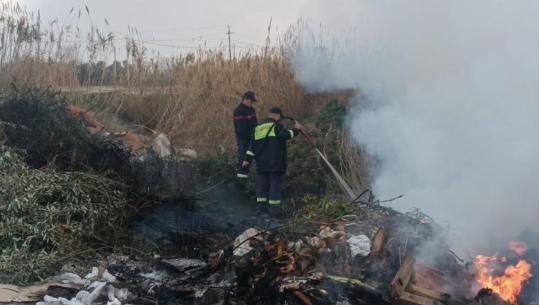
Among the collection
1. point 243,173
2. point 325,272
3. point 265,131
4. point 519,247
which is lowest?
point 325,272

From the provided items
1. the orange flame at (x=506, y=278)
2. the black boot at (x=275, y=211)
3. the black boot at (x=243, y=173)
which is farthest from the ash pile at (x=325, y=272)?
the black boot at (x=243, y=173)

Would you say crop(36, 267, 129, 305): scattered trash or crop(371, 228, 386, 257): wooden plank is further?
crop(371, 228, 386, 257): wooden plank

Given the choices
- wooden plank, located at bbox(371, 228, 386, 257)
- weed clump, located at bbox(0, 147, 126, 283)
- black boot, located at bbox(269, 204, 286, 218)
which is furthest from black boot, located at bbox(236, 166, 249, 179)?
wooden plank, located at bbox(371, 228, 386, 257)

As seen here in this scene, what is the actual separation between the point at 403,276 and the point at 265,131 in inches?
177

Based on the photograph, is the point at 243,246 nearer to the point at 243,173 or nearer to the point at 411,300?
the point at 411,300

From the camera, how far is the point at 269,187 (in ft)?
34.6

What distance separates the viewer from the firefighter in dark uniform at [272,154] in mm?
10242

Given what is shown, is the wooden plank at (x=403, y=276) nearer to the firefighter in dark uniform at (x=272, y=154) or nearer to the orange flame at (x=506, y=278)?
the orange flame at (x=506, y=278)

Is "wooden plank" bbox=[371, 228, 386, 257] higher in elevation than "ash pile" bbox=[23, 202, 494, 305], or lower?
higher

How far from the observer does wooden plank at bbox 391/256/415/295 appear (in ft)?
20.1

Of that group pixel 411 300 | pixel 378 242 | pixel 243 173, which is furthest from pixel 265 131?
pixel 411 300

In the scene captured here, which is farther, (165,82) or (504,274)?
(165,82)

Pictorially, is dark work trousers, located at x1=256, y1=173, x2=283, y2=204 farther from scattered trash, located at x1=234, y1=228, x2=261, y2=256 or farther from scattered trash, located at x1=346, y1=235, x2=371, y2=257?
scattered trash, located at x1=346, y1=235, x2=371, y2=257

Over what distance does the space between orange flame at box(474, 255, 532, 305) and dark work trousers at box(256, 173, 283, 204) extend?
3878 millimetres
